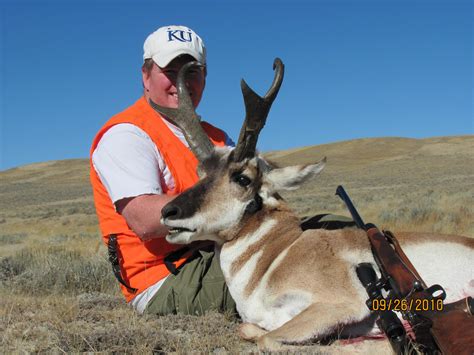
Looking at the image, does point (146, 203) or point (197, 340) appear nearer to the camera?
point (197, 340)

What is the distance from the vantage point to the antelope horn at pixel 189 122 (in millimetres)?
5020

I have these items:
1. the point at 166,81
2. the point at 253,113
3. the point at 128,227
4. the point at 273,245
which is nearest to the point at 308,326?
the point at 273,245

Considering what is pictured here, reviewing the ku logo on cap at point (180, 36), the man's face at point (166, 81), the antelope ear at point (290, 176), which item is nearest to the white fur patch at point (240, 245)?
the antelope ear at point (290, 176)

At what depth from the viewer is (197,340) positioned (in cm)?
419

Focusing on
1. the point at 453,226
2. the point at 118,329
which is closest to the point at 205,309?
the point at 118,329

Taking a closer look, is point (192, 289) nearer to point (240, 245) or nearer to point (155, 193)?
point (240, 245)

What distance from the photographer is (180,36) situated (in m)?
5.73

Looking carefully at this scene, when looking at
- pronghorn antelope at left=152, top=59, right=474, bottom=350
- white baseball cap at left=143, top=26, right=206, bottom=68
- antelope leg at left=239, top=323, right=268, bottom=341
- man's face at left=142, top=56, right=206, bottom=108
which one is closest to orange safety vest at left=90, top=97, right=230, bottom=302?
man's face at left=142, top=56, right=206, bottom=108

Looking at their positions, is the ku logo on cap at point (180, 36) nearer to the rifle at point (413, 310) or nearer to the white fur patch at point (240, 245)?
the white fur patch at point (240, 245)

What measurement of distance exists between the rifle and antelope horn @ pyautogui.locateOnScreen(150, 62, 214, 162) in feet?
5.89

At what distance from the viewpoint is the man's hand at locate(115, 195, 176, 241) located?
185 inches

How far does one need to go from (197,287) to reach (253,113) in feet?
6.09

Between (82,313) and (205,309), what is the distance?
48.6 inches

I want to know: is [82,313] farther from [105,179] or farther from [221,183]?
[221,183]
